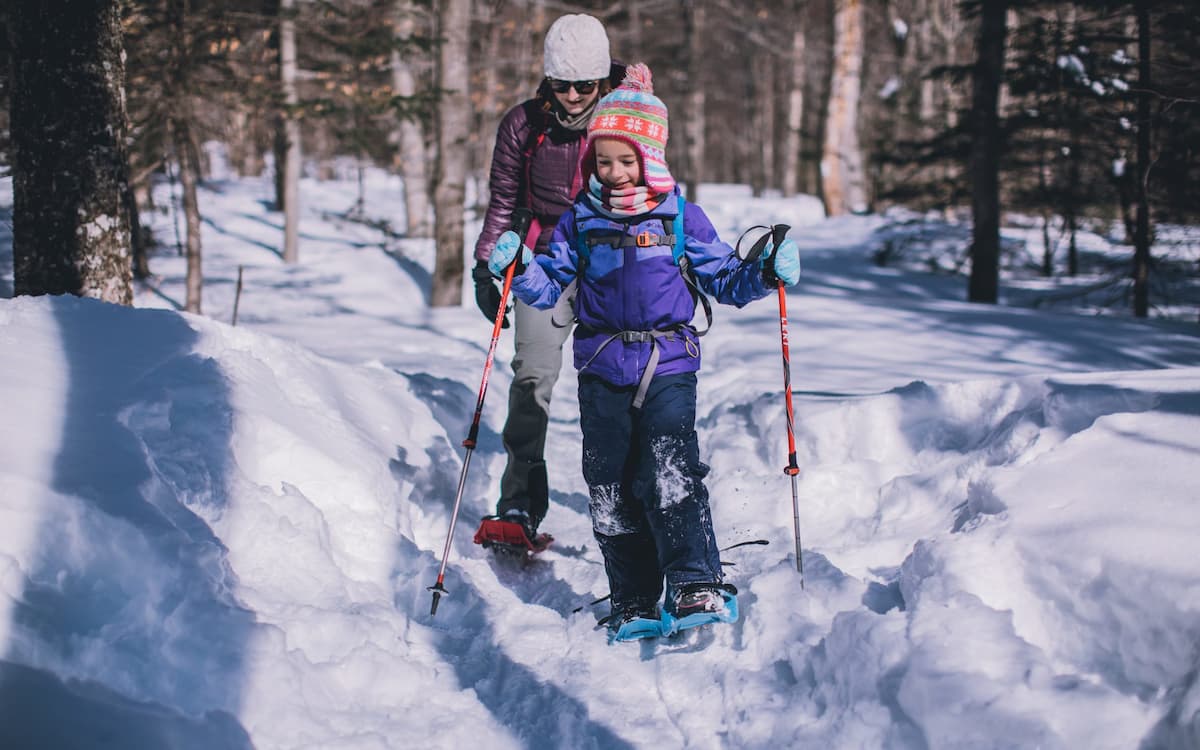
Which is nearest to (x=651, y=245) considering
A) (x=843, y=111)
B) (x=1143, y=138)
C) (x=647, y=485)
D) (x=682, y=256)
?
(x=682, y=256)

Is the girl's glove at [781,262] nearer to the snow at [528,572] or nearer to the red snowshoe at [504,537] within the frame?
the snow at [528,572]

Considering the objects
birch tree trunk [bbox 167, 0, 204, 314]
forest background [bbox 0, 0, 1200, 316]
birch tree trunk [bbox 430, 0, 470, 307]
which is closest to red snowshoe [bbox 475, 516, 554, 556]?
forest background [bbox 0, 0, 1200, 316]

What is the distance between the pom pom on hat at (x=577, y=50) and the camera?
12.8ft

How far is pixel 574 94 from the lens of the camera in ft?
13.3

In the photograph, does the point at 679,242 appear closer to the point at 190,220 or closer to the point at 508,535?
the point at 508,535

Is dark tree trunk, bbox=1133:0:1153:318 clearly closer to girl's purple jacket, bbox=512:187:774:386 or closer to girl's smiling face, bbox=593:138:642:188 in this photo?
girl's purple jacket, bbox=512:187:774:386

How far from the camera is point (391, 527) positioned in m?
4.16

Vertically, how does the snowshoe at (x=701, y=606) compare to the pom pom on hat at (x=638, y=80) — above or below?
below

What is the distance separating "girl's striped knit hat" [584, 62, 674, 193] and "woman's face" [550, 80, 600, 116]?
0.73 metres

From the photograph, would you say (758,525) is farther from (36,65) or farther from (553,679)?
(36,65)

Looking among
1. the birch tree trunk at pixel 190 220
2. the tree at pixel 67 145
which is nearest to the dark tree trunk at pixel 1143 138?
the tree at pixel 67 145

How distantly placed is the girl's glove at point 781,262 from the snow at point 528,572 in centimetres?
111

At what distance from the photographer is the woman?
→ 13.5 ft

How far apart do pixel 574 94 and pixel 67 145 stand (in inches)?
122
